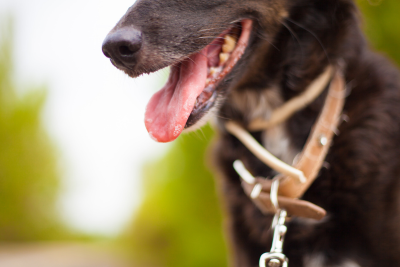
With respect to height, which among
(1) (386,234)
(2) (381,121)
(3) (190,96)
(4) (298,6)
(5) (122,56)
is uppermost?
(4) (298,6)

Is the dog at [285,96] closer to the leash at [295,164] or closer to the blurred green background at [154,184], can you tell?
the leash at [295,164]

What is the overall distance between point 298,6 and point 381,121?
0.71 m

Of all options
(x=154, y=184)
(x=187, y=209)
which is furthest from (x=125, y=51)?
(x=154, y=184)

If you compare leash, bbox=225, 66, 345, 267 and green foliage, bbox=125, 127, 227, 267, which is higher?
green foliage, bbox=125, 127, 227, 267

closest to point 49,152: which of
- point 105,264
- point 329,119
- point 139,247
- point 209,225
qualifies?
point 105,264

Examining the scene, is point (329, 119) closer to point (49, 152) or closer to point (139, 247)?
point (139, 247)

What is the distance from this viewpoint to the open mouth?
1.55 m

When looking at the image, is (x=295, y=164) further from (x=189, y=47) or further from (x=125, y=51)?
(x=125, y=51)

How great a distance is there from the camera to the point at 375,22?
365cm

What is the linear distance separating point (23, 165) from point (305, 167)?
600 inches

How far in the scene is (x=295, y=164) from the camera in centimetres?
172

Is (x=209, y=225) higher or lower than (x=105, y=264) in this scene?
lower

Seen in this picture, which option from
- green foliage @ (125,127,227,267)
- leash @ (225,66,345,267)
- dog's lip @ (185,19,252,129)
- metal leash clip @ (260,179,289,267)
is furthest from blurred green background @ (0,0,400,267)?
metal leash clip @ (260,179,289,267)

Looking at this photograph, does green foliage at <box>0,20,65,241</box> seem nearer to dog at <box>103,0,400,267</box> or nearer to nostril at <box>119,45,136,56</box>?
dog at <box>103,0,400,267</box>
